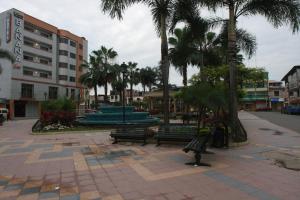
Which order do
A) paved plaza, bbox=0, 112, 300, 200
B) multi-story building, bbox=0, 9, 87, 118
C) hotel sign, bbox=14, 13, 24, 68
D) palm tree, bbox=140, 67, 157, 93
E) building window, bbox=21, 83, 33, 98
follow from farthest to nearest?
1. palm tree, bbox=140, 67, 157, 93
2. building window, bbox=21, 83, 33, 98
3. hotel sign, bbox=14, 13, 24, 68
4. multi-story building, bbox=0, 9, 87, 118
5. paved plaza, bbox=0, 112, 300, 200

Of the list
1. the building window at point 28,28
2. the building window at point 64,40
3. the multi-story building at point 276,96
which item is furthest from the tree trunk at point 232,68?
the multi-story building at point 276,96

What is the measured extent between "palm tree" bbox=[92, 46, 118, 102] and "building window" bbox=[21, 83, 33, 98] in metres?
15.4

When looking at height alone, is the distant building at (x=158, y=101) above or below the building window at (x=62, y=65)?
below

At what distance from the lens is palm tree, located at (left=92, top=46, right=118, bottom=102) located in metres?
40.8

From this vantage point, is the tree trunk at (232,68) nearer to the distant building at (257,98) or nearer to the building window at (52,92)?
the building window at (52,92)

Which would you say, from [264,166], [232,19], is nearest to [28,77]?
[232,19]

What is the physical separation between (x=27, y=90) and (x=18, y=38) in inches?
358

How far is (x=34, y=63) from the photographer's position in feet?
166

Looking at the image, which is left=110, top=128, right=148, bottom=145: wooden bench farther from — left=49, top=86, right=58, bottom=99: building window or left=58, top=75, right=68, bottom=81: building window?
left=58, top=75, right=68, bottom=81: building window

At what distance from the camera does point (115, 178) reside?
6.52 metres

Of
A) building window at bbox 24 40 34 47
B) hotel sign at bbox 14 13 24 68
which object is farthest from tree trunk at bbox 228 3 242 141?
building window at bbox 24 40 34 47

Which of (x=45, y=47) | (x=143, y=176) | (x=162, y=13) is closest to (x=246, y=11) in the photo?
(x=162, y=13)

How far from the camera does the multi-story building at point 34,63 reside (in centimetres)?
4541

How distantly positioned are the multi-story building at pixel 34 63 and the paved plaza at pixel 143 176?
125ft
